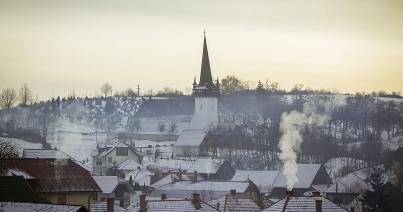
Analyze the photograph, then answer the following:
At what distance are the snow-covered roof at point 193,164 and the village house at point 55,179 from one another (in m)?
42.2

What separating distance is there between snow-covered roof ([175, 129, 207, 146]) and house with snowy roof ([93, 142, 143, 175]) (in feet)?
63.8

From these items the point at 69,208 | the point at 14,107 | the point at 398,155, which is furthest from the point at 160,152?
the point at 69,208

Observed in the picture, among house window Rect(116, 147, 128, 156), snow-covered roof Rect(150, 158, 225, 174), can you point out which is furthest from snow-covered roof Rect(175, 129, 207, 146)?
snow-covered roof Rect(150, 158, 225, 174)

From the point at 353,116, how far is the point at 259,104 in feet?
107

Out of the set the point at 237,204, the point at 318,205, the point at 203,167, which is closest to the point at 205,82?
the point at 203,167

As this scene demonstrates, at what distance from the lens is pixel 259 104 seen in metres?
152

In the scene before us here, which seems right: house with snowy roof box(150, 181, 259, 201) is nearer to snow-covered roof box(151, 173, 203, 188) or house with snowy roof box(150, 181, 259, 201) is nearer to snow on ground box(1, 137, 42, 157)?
snow-covered roof box(151, 173, 203, 188)

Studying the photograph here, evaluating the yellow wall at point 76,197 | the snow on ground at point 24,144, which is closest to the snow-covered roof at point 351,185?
the yellow wall at point 76,197

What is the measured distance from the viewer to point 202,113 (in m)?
139

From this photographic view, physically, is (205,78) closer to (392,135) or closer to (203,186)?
(392,135)

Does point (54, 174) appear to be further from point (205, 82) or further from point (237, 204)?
point (205, 82)

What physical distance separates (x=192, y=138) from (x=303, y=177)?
161 ft

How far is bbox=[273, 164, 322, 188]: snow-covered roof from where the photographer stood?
79.8 m

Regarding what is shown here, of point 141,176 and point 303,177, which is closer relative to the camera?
point 303,177
